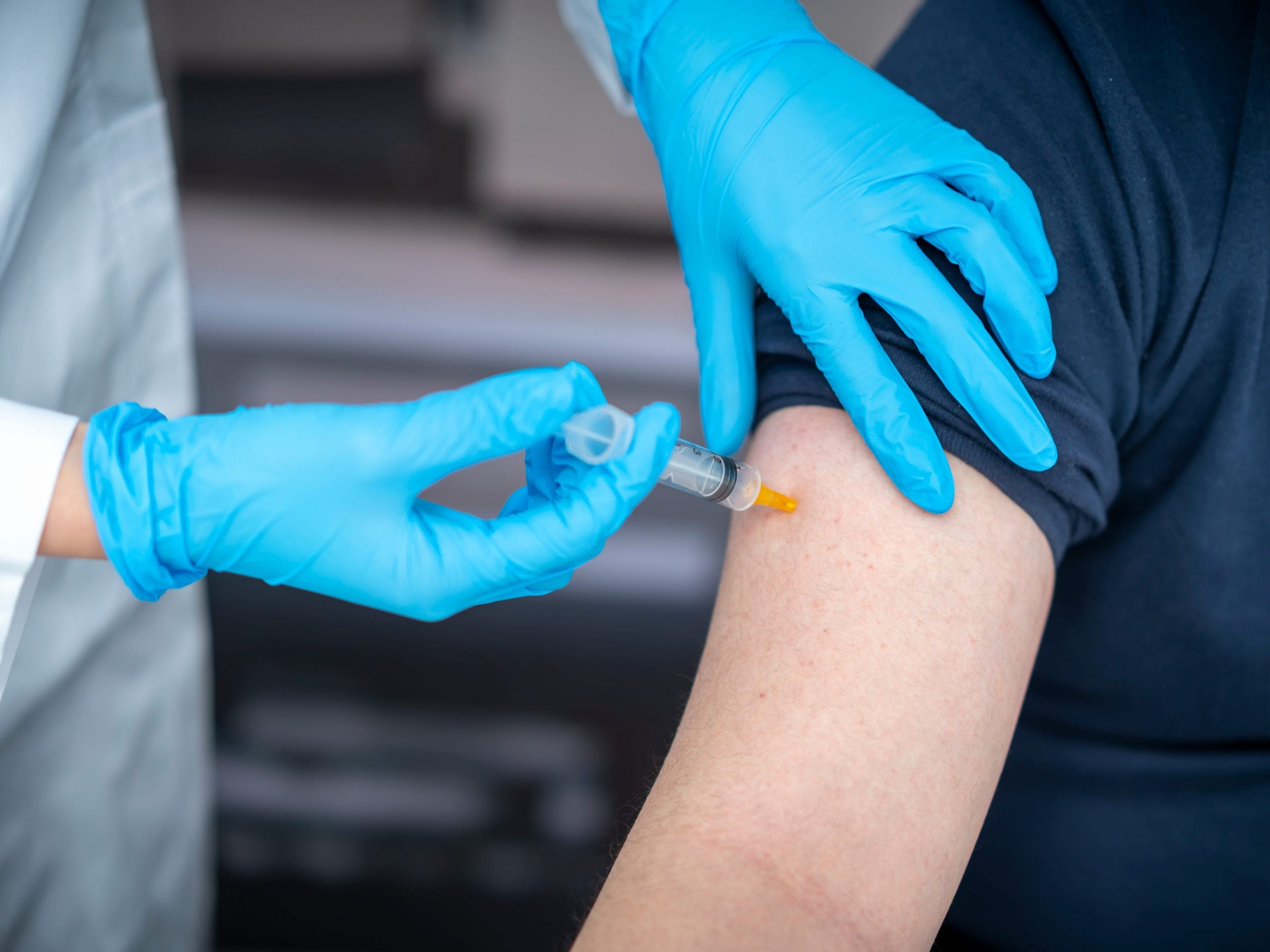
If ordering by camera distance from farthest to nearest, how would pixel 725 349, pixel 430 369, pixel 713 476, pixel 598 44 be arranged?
1. pixel 430 369
2. pixel 598 44
3. pixel 725 349
4. pixel 713 476

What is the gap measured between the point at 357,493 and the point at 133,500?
19 centimetres

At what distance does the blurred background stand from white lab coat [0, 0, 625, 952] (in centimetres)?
64

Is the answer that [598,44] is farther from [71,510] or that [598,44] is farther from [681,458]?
[71,510]

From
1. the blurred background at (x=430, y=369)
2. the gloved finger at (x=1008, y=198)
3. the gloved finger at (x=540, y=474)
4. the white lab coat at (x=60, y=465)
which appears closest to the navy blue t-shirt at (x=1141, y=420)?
the gloved finger at (x=1008, y=198)

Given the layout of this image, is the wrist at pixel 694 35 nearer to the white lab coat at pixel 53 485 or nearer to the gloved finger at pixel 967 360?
the gloved finger at pixel 967 360

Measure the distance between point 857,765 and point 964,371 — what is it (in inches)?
13.7

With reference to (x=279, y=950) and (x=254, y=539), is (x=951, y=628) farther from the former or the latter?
(x=279, y=950)

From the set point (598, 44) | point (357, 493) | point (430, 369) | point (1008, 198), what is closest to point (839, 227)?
point (1008, 198)

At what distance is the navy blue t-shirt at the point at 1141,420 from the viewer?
734mm

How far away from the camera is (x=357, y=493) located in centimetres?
73

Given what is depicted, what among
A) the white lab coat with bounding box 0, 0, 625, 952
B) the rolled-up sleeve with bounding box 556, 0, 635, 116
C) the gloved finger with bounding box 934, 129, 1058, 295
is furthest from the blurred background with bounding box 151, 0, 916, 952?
the gloved finger with bounding box 934, 129, 1058, 295

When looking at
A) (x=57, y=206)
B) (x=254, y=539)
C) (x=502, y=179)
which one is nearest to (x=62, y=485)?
(x=254, y=539)

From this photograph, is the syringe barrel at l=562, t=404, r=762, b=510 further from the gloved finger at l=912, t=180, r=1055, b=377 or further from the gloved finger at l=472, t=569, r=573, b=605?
the gloved finger at l=912, t=180, r=1055, b=377

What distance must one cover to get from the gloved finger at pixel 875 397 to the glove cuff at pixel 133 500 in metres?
0.59
